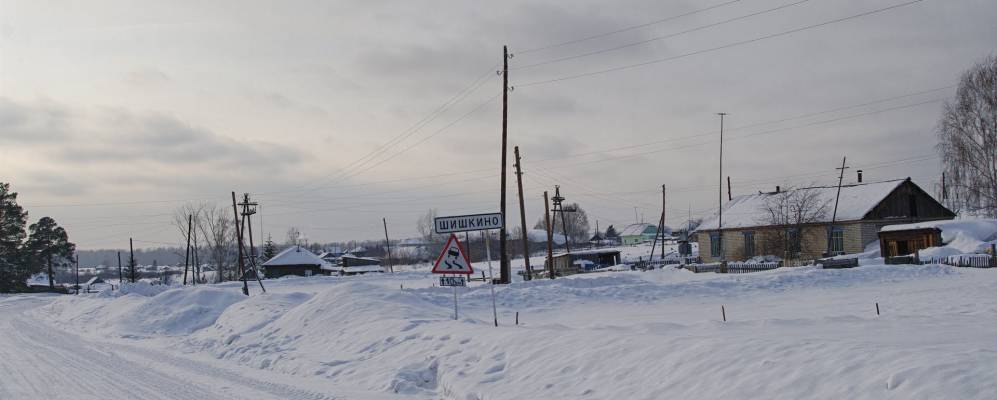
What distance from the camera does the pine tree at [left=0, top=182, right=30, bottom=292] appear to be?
80.9 metres

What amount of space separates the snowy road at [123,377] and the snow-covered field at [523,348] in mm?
51

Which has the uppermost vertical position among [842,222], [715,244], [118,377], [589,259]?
[842,222]

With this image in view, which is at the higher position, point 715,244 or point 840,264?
point 715,244

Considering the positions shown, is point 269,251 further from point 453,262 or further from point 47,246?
point 453,262

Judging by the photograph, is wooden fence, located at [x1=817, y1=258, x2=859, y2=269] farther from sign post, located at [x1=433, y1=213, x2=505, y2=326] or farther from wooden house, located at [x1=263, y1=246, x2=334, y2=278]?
wooden house, located at [x1=263, y1=246, x2=334, y2=278]

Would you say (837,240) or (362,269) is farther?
(362,269)

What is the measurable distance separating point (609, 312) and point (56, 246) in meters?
91.7

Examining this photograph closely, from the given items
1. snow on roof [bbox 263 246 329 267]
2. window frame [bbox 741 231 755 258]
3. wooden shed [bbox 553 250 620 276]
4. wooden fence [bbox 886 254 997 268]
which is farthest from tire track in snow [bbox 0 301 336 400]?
snow on roof [bbox 263 246 329 267]

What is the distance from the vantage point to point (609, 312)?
23453mm

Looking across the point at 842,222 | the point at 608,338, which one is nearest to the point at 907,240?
the point at 842,222

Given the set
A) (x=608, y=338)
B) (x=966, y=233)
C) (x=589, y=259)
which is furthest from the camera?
(x=589, y=259)

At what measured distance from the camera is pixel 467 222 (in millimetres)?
15453

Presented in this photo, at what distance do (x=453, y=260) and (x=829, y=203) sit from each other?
50815 millimetres

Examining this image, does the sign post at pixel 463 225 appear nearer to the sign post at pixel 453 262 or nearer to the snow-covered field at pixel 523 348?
the sign post at pixel 453 262
